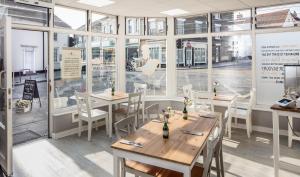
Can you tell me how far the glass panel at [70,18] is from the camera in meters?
4.89

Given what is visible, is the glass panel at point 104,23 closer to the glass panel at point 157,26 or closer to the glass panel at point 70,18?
the glass panel at point 70,18

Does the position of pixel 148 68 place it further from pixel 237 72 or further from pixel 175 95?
pixel 237 72

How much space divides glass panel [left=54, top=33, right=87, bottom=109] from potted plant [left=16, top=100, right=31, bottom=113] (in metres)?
2.50

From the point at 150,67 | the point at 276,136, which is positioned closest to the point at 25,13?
the point at 150,67

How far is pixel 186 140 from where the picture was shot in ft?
8.09

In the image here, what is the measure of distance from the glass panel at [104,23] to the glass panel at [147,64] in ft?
1.86

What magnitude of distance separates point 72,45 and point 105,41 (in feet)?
3.14

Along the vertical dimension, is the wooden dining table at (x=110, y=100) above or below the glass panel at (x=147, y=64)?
below

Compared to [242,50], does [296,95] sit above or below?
below

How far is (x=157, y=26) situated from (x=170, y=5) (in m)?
1.56

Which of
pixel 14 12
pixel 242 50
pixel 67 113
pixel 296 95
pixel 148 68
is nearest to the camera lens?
pixel 296 95

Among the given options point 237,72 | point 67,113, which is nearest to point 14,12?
point 67,113

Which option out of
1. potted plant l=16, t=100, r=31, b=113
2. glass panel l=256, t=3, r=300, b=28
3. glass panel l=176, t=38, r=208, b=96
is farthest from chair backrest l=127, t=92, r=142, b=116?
potted plant l=16, t=100, r=31, b=113

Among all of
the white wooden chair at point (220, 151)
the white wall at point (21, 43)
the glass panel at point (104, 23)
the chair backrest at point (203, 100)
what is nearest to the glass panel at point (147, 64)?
the glass panel at point (104, 23)
